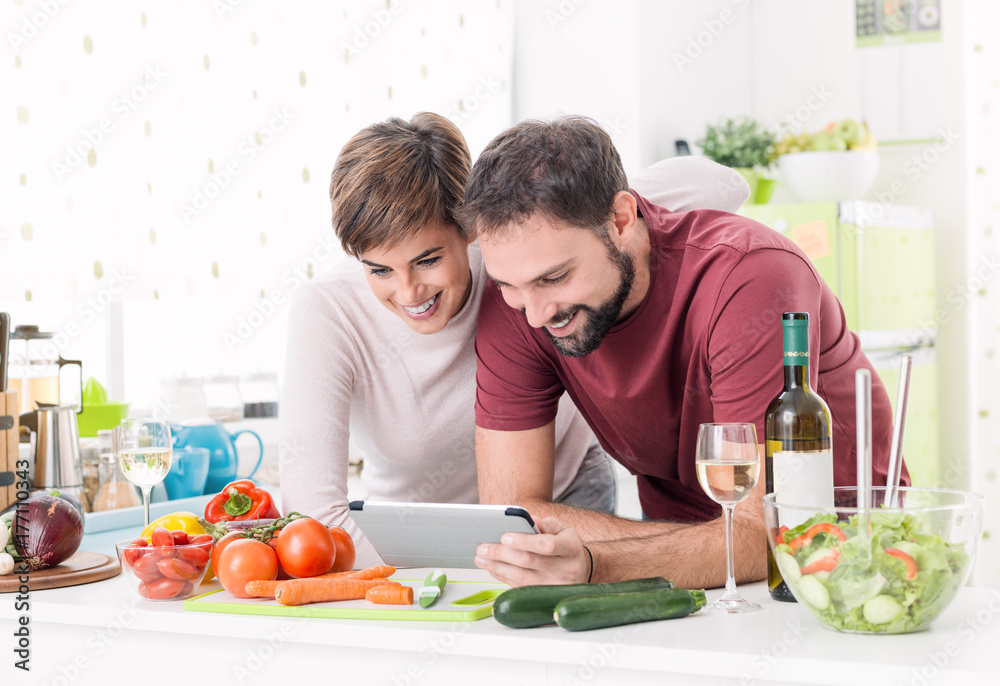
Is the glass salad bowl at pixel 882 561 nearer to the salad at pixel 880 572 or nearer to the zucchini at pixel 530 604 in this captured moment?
the salad at pixel 880 572

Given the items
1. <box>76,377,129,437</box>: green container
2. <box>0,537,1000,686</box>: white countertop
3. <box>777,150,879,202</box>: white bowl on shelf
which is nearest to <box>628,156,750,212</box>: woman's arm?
<box>0,537,1000,686</box>: white countertop

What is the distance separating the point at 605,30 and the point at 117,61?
1.83 m

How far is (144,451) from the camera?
1.53 m

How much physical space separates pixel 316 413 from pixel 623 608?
2.61 feet

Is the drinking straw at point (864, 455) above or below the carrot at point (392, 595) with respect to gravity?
above

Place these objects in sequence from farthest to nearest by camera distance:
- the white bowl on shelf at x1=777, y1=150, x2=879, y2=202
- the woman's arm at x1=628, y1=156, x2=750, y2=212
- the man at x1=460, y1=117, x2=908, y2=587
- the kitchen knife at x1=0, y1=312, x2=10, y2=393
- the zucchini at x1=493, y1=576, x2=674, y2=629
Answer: the white bowl on shelf at x1=777, y1=150, x2=879, y2=202 → the woman's arm at x1=628, y1=156, x2=750, y2=212 → the kitchen knife at x1=0, y1=312, x2=10, y2=393 → the man at x1=460, y1=117, x2=908, y2=587 → the zucchini at x1=493, y1=576, x2=674, y2=629

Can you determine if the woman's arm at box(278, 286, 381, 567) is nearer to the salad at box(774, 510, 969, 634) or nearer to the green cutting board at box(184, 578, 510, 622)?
the green cutting board at box(184, 578, 510, 622)

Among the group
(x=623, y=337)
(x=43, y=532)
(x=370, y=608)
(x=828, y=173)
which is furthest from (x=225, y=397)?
(x=828, y=173)

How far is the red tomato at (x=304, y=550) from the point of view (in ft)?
4.05

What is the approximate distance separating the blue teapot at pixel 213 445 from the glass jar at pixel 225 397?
323 millimetres

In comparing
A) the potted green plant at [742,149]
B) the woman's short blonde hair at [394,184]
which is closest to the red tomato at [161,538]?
the woman's short blonde hair at [394,184]

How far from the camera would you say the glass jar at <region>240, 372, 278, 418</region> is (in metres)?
2.67

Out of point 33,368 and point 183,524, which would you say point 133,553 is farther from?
point 33,368

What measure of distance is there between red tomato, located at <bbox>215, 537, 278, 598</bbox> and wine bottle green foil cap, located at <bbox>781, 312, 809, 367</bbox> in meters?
0.67
